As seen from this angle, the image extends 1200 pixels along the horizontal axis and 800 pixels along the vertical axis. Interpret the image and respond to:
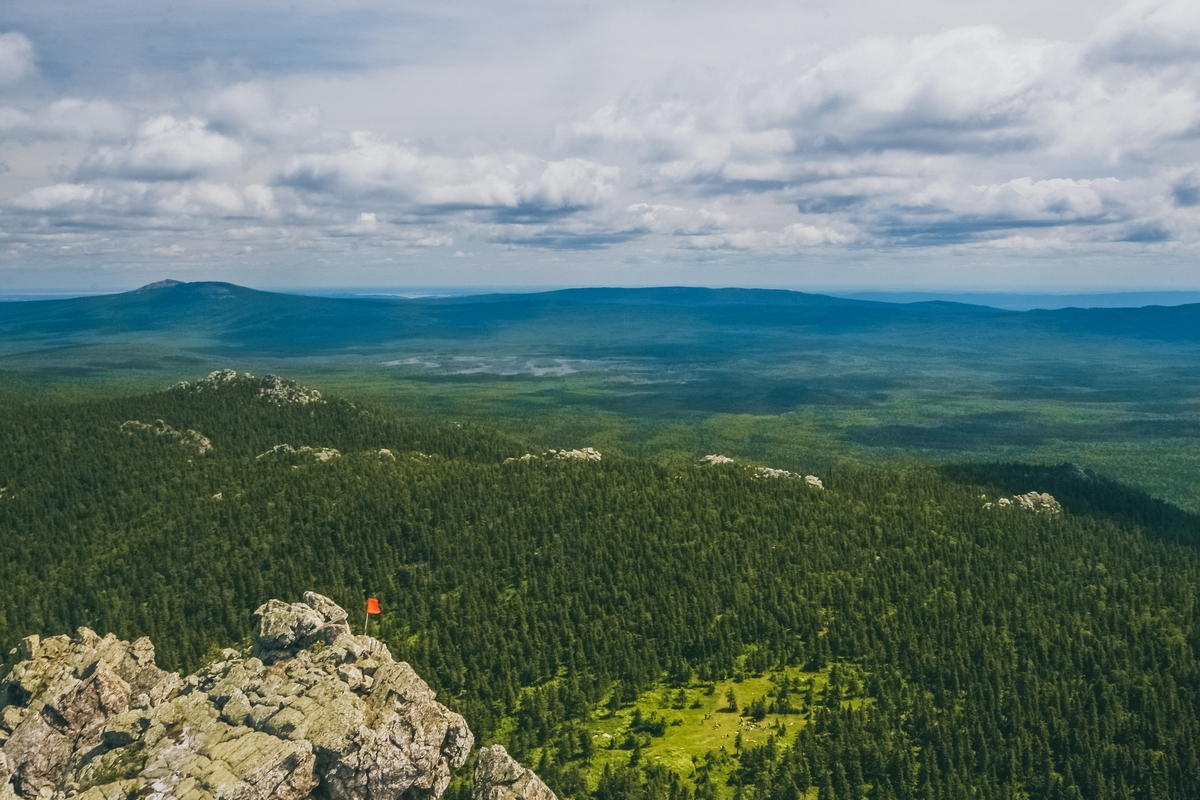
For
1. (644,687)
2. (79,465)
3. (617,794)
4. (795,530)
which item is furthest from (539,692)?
(79,465)

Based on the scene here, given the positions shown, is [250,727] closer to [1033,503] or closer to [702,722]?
[702,722]

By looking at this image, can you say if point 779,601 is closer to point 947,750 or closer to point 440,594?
point 947,750

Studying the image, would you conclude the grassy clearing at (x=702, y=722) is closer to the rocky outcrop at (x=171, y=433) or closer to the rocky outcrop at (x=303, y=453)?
the rocky outcrop at (x=303, y=453)

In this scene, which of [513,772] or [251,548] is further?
[251,548]

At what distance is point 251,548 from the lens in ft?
356

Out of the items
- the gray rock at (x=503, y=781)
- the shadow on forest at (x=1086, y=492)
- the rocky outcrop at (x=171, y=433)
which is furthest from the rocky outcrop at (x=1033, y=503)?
the rocky outcrop at (x=171, y=433)

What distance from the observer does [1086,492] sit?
510 feet

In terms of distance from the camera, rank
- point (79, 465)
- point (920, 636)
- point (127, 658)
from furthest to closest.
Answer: point (79, 465) → point (920, 636) → point (127, 658)

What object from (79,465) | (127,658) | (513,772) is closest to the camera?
(513,772)

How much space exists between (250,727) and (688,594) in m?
49.2

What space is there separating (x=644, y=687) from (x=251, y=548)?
5639 centimetres

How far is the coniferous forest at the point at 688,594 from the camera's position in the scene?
6925 cm

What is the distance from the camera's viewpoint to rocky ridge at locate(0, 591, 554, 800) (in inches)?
2354

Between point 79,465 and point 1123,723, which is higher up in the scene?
point 79,465
